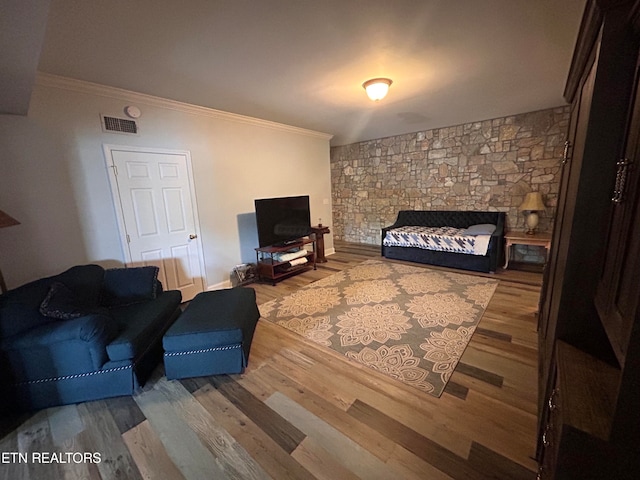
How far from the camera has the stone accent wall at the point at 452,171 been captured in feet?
14.2

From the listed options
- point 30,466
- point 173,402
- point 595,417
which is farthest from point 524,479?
point 30,466

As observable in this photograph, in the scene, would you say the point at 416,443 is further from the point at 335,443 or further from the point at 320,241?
the point at 320,241

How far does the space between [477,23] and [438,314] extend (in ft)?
8.66

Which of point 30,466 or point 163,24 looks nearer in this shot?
point 30,466

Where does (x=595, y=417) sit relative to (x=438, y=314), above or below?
above

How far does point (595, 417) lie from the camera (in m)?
0.77

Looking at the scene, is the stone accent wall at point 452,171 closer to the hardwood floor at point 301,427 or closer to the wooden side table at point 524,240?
the wooden side table at point 524,240

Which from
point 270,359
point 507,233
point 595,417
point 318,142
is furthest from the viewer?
point 318,142

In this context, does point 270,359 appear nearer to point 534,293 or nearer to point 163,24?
point 163,24

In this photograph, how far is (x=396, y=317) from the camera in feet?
9.50

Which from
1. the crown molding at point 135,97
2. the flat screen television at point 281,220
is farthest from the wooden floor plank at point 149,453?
the crown molding at point 135,97

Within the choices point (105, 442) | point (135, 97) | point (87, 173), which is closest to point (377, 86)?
point (135, 97)

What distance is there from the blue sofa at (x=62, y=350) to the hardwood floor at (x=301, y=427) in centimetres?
12

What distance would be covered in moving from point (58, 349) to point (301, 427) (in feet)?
5.78
